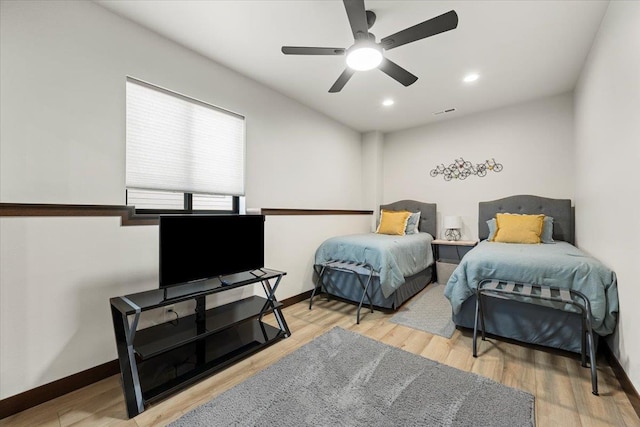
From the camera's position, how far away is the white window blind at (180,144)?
2.09 meters

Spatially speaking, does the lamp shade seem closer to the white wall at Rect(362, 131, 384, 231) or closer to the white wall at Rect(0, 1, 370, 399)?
the white wall at Rect(362, 131, 384, 231)

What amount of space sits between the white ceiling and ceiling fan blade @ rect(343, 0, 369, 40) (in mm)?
274

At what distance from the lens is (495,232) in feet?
11.5

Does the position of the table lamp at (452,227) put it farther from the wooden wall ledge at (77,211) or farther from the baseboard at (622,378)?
the wooden wall ledge at (77,211)

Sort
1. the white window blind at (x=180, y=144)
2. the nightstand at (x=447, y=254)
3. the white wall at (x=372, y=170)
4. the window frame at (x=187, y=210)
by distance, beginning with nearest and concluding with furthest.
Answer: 1. the white window blind at (x=180, y=144)
2. the window frame at (x=187, y=210)
3. the nightstand at (x=447, y=254)
4. the white wall at (x=372, y=170)

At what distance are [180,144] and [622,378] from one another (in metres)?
3.58

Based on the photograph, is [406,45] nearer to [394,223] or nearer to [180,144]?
[180,144]

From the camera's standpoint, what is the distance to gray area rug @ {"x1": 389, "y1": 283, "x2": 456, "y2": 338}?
257 centimetres

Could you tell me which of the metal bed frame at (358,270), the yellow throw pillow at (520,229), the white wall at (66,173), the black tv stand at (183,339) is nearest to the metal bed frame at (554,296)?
the metal bed frame at (358,270)

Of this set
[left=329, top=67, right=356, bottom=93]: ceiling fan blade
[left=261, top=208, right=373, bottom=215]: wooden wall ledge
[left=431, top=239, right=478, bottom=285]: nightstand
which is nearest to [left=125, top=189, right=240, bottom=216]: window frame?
[left=261, top=208, right=373, bottom=215]: wooden wall ledge

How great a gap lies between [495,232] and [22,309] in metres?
4.45

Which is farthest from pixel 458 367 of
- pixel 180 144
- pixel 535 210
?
pixel 180 144

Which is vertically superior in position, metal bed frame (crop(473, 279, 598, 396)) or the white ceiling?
the white ceiling

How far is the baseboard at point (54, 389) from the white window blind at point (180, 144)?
1.30 meters
